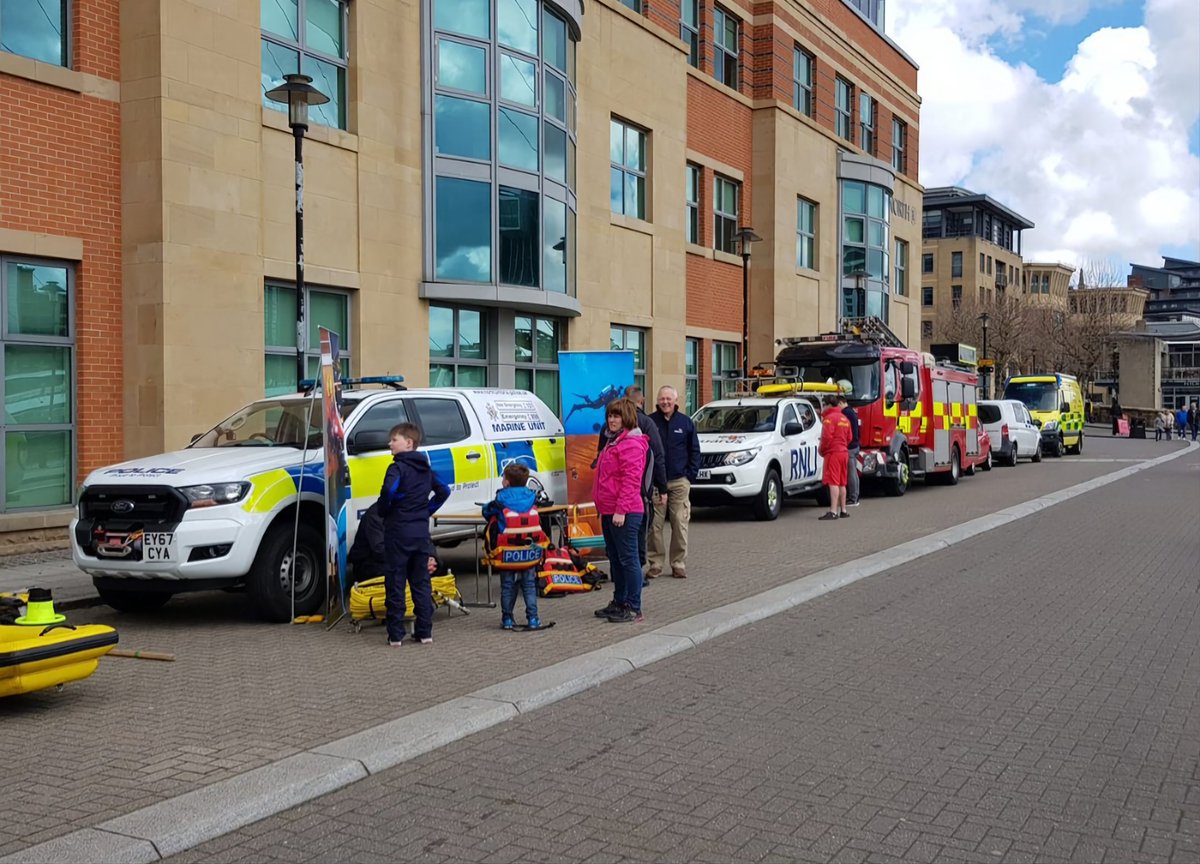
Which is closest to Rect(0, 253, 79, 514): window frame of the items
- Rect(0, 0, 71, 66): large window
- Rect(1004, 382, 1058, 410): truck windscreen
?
Rect(0, 0, 71, 66): large window

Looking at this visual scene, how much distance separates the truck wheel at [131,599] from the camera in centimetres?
910

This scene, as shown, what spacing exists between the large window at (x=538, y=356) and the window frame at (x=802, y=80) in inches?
544

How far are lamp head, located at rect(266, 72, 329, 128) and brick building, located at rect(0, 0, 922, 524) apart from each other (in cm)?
239

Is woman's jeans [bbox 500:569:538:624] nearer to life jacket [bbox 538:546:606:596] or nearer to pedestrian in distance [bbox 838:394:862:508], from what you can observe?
life jacket [bbox 538:546:606:596]

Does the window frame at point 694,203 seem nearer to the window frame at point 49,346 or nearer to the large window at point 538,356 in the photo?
the large window at point 538,356

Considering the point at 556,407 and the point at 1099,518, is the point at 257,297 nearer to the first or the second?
the point at 556,407

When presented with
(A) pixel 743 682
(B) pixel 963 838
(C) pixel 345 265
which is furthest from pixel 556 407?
(B) pixel 963 838

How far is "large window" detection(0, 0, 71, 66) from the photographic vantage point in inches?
498

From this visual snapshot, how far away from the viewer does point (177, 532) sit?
8430mm

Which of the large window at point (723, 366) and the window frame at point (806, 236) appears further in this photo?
the window frame at point (806, 236)

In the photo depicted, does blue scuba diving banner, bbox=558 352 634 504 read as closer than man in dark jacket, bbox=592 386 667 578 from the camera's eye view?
No

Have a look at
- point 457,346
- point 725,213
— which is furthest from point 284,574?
point 725,213

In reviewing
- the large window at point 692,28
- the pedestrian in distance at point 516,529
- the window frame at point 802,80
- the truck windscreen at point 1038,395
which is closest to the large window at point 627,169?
the large window at point 692,28

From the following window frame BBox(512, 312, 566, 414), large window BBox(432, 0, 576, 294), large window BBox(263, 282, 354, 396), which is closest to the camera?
large window BBox(263, 282, 354, 396)
